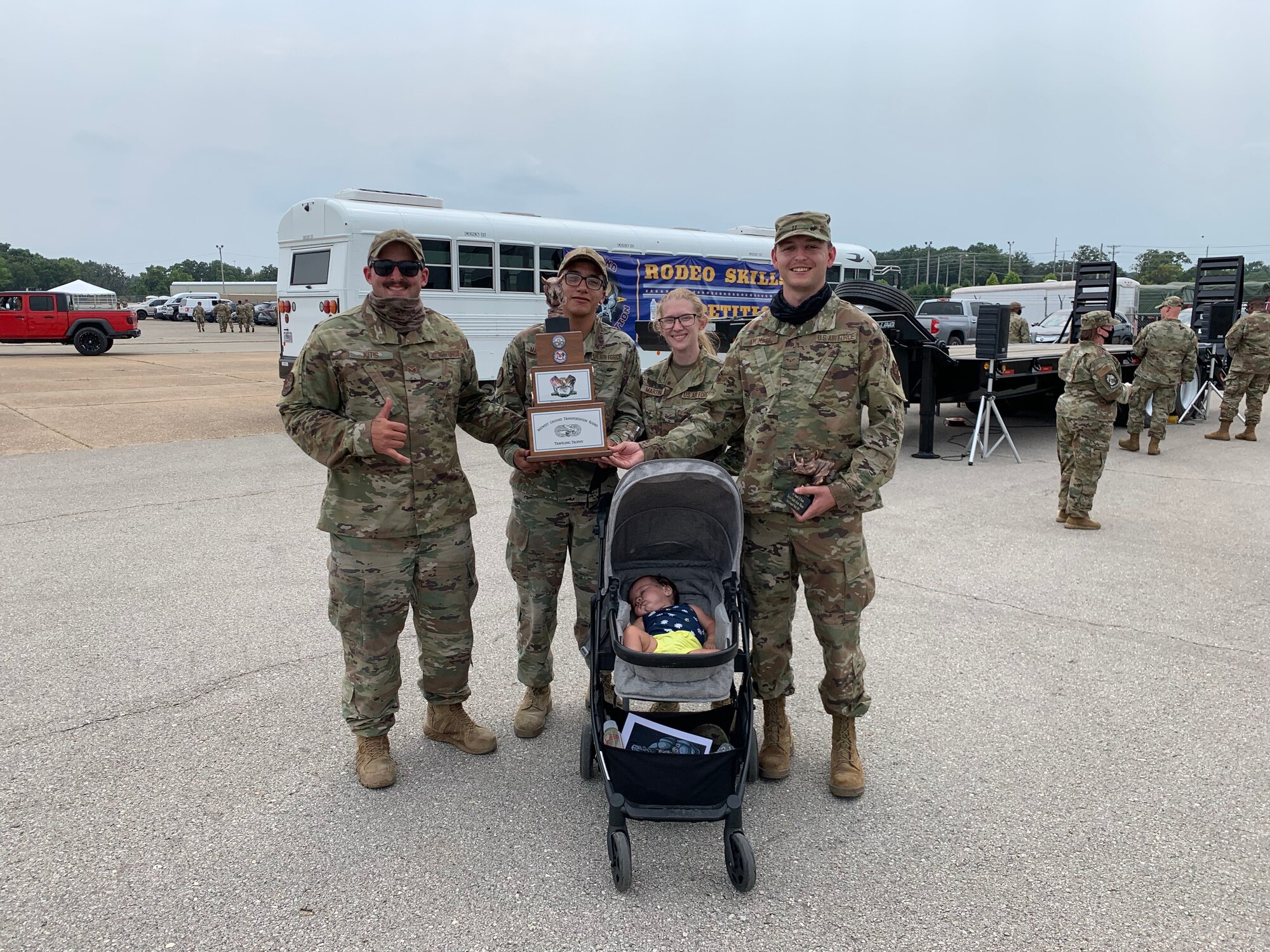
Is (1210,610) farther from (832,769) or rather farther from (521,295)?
(521,295)

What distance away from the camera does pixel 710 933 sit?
2.59 meters

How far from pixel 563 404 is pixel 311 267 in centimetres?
1107

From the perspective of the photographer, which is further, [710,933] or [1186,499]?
Answer: [1186,499]

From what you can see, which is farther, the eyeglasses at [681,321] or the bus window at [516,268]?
the bus window at [516,268]

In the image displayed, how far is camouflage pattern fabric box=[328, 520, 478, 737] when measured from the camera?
331 cm

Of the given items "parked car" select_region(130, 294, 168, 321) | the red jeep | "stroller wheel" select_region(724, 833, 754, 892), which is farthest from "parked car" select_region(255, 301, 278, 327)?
"stroller wheel" select_region(724, 833, 754, 892)

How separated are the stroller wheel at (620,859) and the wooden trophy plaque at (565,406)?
Result: 1422 millimetres

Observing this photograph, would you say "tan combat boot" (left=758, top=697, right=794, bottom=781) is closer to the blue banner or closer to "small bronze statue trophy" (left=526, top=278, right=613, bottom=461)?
"small bronze statue trophy" (left=526, top=278, right=613, bottom=461)

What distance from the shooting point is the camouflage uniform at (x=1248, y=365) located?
11.9 meters

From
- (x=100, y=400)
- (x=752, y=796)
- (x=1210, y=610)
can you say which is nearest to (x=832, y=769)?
(x=752, y=796)

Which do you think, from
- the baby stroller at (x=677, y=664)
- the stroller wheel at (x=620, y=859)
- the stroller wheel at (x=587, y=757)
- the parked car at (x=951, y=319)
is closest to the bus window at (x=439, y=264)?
the baby stroller at (x=677, y=664)

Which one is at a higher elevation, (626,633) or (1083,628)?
(626,633)

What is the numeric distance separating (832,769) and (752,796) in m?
0.33

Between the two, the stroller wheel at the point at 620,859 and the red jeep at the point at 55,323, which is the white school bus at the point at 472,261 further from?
the red jeep at the point at 55,323
